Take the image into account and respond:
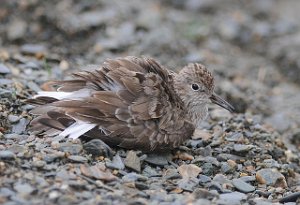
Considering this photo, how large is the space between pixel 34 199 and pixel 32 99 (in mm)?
1893

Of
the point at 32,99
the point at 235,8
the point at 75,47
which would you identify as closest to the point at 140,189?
the point at 32,99

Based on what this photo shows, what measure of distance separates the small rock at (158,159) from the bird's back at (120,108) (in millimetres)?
129

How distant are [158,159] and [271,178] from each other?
1.25 meters

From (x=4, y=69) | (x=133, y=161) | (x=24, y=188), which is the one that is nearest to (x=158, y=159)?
(x=133, y=161)

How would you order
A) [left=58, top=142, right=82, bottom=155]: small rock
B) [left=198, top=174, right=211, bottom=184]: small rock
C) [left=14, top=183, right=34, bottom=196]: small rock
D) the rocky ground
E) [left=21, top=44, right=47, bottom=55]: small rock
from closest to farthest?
[left=14, top=183, right=34, bottom=196]: small rock
the rocky ground
[left=58, top=142, right=82, bottom=155]: small rock
[left=198, top=174, right=211, bottom=184]: small rock
[left=21, top=44, right=47, bottom=55]: small rock

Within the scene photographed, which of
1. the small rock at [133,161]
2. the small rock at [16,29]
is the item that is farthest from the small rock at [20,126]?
the small rock at [16,29]

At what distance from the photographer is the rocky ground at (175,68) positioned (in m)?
6.52

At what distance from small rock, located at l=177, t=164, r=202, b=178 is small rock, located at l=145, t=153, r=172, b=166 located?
0.20 meters

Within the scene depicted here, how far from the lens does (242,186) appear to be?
23.7 ft

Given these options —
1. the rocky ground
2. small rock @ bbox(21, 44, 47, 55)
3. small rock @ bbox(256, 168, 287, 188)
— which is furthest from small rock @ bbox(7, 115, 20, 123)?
small rock @ bbox(21, 44, 47, 55)

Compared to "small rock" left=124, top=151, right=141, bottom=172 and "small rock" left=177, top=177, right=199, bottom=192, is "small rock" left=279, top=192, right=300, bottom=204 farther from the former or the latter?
"small rock" left=124, top=151, right=141, bottom=172

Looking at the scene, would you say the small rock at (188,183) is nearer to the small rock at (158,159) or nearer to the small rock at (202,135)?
the small rock at (158,159)

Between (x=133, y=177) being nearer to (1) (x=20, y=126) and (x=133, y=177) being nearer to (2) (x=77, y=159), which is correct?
(2) (x=77, y=159)

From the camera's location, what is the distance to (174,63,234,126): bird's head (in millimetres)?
8039
